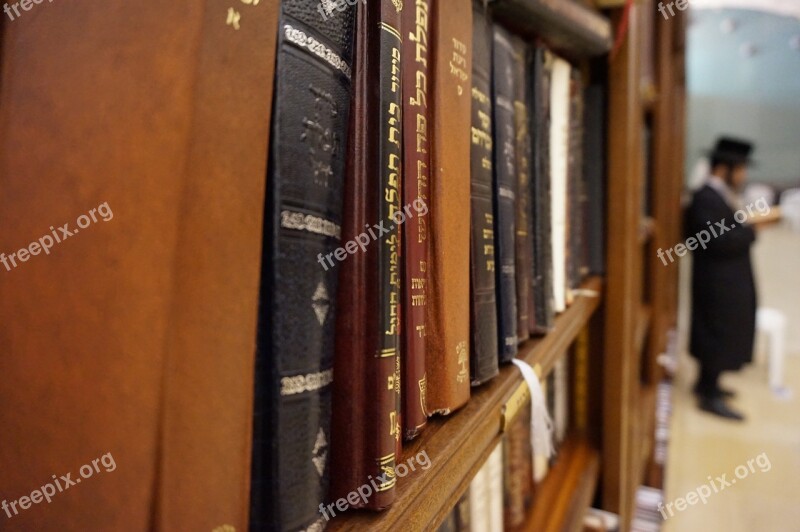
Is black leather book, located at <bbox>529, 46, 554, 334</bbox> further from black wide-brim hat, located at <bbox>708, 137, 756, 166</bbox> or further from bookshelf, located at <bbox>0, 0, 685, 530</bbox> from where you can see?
black wide-brim hat, located at <bbox>708, 137, 756, 166</bbox>

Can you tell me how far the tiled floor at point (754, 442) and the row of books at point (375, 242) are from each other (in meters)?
1.38

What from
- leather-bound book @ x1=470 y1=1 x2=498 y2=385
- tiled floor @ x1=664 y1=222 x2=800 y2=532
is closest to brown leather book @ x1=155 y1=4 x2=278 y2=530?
leather-bound book @ x1=470 y1=1 x2=498 y2=385

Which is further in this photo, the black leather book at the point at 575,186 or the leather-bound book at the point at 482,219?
the black leather book at the point at 575,186

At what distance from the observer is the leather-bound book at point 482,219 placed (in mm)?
402

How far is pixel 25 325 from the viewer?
209 mm

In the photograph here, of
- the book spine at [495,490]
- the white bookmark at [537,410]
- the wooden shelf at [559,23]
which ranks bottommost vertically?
the book spine at [495,490]

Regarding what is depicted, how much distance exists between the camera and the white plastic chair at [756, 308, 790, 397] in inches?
90.8

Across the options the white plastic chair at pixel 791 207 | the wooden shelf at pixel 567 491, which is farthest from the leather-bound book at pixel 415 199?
the white plastic chair at pixel 791 207

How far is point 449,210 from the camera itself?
1.14ft

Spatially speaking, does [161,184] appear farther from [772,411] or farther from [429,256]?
[772,411]

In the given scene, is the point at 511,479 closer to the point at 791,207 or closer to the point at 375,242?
the point at 375,242

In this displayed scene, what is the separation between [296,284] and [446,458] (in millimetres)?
186

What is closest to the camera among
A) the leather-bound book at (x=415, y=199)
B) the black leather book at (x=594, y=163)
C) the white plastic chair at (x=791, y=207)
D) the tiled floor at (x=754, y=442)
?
the leather-bound book at (x=415, y=199)

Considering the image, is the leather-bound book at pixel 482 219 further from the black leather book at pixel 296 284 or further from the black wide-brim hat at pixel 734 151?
the black wide-brim hat at pixel 734 151
